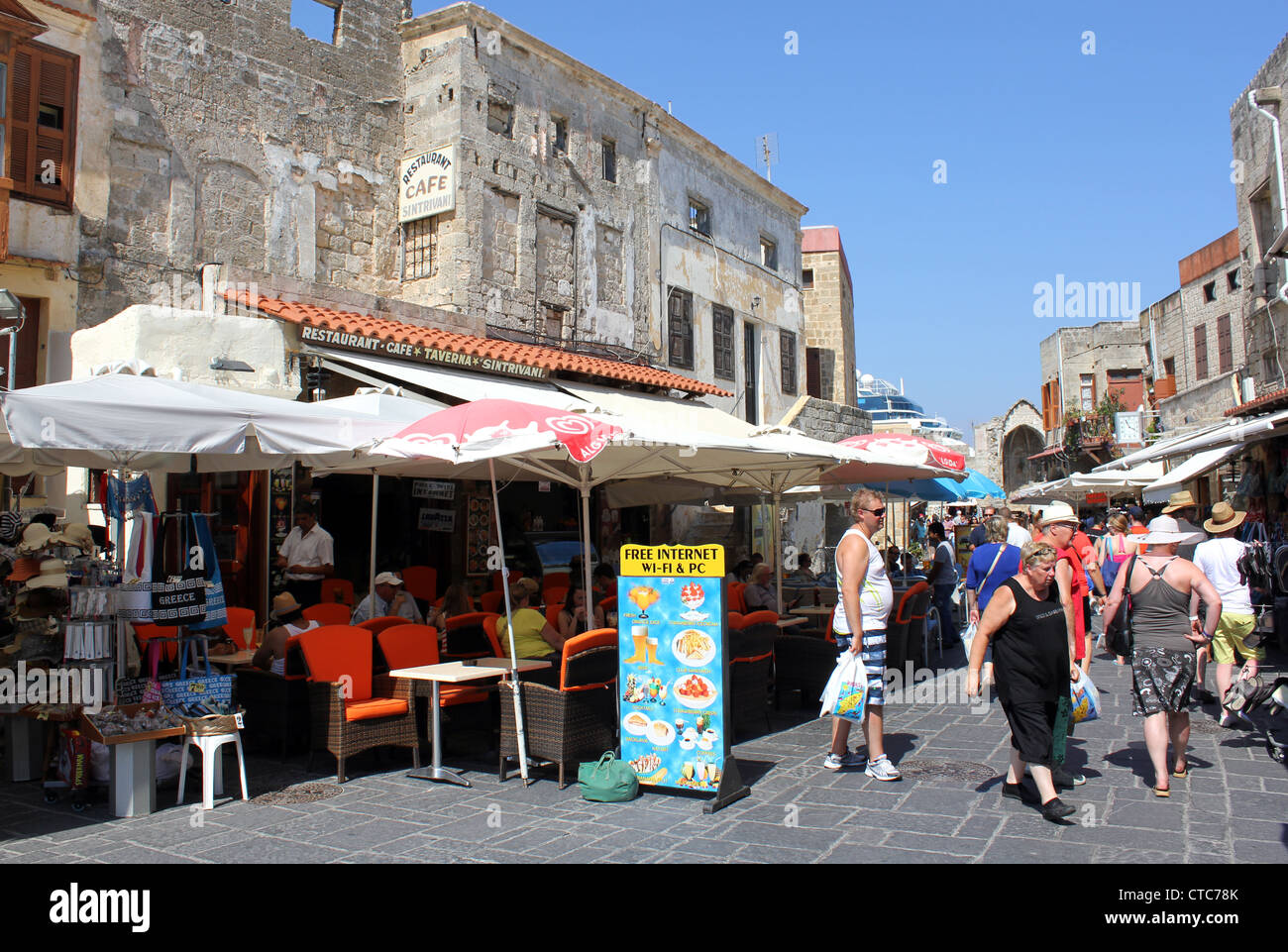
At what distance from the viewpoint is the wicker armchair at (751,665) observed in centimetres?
684

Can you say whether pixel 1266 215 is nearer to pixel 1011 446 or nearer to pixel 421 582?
pixel 421 582

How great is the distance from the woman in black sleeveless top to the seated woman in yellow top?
3.22 metres

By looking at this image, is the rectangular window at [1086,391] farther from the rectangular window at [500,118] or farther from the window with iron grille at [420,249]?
the window with iron grille at [420,249]

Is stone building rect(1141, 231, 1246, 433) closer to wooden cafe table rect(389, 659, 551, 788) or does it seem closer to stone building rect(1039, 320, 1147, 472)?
stone building rect(1039, 320, 1147, 472)

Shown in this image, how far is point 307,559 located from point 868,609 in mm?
6719

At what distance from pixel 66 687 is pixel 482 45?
12150 mm

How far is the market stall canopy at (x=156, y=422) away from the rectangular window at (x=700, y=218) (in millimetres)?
14210

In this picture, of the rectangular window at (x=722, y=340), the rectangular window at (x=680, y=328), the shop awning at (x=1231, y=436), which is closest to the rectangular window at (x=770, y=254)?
the rectangular window at (x=722, y=340)

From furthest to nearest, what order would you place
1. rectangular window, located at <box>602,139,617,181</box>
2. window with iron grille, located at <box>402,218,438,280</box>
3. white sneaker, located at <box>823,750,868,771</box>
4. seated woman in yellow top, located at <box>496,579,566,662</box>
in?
rectangular window, located at <box>602,139,617,181</box> → window with iron grille, located at <box>402,218,438,280</box> → seated woman in yellow top, located at <box>496,579,566,662</box> → white sneaker, located at <box>823,750,868,771</box>

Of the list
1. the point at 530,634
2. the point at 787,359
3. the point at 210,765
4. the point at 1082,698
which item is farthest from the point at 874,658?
the point at 787,359

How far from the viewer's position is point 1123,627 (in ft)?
19.5

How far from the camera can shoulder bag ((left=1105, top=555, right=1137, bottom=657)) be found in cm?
585

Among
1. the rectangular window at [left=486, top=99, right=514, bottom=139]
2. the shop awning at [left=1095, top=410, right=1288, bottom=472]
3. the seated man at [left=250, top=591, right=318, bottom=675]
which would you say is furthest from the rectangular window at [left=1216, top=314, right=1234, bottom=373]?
the seated man at [left=250, top=591, right=318, bottom=675]
